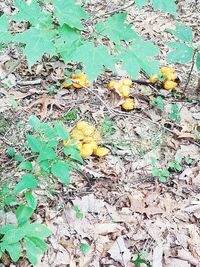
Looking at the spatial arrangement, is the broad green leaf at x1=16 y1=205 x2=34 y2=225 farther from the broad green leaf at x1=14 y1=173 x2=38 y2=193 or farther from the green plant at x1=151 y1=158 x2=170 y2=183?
the green plant at x1=151 y1=158 x2=170 y2=183

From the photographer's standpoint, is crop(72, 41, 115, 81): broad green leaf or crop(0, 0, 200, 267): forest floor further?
crop(0, 0, 200, 267): forest floor

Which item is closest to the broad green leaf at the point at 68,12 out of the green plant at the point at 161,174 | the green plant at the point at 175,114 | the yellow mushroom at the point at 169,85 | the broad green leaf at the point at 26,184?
the broad green leaf at the point at 26,184

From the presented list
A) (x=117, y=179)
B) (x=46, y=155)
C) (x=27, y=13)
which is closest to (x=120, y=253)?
(x=117, y=179)

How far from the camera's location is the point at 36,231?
6.95 feet

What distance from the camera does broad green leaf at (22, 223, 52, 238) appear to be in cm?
210

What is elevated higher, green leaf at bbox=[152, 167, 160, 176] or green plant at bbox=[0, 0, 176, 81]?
green plant at bbox=[0, 0, 176, 81]

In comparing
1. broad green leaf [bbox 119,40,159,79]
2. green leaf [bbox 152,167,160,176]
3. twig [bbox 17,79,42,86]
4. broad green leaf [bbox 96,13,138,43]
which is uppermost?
broad green leaf [bbox 96,13,138,43]

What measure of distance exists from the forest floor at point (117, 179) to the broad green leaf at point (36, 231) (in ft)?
1.67

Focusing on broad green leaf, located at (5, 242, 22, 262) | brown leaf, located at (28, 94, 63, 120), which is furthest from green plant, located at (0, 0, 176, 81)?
brown leaf, located at (28, 94, 63, 120)

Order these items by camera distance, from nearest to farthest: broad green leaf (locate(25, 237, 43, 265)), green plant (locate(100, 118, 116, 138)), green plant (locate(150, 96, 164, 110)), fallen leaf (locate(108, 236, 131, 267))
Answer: broad green leaf (locate(25, 237, 43, 265)) → fallen leaf (locate(108, 236, 131, 267)) → green plant (locate(100, 118, 116, 138)) → green plant (locate(150, 96, 164, 110))

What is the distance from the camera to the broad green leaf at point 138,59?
1.87 metres

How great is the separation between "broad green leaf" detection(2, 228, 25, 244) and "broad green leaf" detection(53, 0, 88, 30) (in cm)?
117

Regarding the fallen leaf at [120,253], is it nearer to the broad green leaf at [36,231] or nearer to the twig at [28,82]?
the broad green leaf at [36,231]

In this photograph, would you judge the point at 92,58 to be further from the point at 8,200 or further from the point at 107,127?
the point at 107,127
